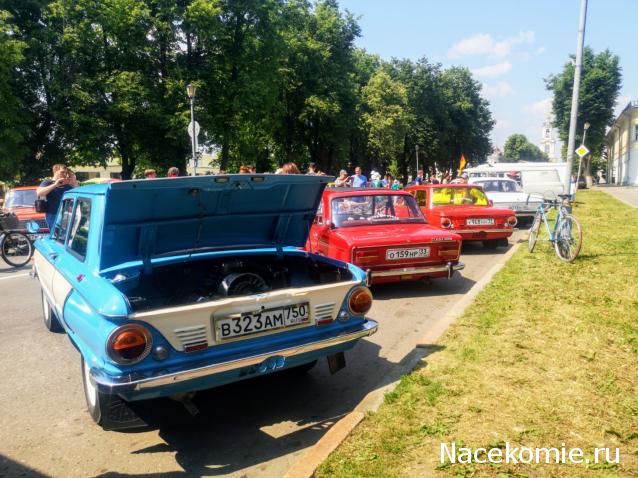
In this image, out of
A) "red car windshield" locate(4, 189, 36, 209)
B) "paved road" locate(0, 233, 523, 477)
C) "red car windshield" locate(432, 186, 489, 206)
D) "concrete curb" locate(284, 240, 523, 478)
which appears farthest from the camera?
"red car windshield" locate(4, 189, 36, 209)

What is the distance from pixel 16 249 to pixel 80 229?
8303 millimetres

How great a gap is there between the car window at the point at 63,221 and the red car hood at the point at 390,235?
3.44 m

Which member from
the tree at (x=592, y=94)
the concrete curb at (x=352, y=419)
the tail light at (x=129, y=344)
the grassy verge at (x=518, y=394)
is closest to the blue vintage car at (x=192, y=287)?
the tail light at (x=129, y=344)

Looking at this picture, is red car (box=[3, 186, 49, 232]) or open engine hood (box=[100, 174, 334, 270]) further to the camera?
red car (box=[3, 186, 49, 232])

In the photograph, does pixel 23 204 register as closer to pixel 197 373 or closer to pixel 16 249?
pixel 16 249

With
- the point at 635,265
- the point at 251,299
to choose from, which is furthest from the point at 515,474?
the point at 635,265

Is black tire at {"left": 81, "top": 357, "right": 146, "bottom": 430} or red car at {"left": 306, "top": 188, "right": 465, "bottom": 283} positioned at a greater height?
red car at {"left": 306, "top": 188, "right": 465, "bottom": 283}

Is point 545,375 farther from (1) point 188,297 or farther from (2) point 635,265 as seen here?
(2) point 635,265

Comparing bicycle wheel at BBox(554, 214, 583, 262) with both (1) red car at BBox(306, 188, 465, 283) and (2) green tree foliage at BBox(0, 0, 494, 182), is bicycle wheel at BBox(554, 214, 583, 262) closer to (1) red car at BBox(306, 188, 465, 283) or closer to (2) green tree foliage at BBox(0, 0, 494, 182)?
(1) red car at BBox(306, 188, 465, 283)

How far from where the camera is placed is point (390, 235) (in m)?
7.03

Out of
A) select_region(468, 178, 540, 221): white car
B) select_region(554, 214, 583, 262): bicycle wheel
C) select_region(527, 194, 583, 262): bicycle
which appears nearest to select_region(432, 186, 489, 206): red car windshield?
select_region(527, 194, 583, 262): bicycle

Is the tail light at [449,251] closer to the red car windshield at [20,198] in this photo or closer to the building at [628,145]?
the red car windshield at [20,198]

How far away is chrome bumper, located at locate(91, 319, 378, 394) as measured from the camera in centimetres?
286

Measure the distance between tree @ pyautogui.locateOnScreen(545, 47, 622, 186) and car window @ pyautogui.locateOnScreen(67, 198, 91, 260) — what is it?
192ft
